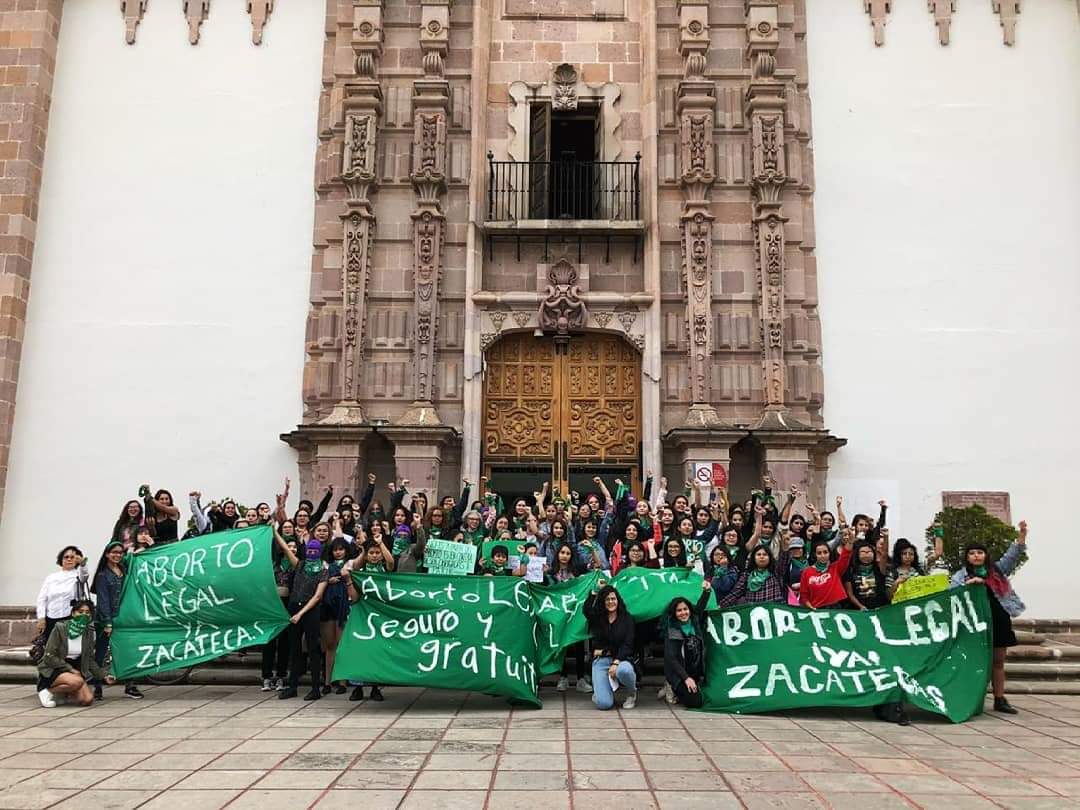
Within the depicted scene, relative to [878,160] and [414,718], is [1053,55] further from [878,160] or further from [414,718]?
[414,718]

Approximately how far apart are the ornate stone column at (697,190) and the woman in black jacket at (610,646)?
5.92 m

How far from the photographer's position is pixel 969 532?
37.0 feet

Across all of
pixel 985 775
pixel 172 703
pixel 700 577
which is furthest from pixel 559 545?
pixel 985 775

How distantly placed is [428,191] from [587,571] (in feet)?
26.2

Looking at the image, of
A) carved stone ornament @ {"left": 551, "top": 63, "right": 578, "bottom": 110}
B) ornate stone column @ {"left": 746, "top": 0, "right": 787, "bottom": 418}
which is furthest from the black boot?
carved stone ornament @ {"left": 551, "top": 63, "right": 578, "bottom": 110}

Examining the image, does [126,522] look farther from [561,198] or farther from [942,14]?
[942,14]

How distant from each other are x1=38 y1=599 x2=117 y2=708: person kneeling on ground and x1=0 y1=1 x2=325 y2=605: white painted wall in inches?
214

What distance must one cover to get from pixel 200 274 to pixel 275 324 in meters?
1.67

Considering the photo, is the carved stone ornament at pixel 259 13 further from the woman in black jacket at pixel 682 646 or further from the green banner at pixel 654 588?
the woman in black jacket at pixel 682 646

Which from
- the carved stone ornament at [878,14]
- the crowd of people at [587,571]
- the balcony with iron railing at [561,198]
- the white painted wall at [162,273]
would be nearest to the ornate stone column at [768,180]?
the carved stone ornament at [878,14]

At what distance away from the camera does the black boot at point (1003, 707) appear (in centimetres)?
875

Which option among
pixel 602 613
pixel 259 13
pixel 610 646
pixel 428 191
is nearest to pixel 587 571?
pixel 602 613

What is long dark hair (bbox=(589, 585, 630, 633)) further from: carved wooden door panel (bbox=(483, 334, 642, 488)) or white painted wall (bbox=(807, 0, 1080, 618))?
white painted wall (bbox=(807, 0, 1080, 618))

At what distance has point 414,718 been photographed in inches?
319
